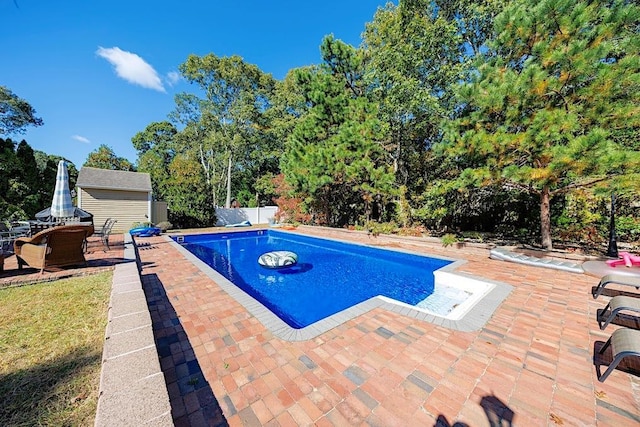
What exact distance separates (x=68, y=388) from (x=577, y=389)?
451cm

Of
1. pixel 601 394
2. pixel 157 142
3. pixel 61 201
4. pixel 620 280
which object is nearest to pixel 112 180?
pixel 61 201

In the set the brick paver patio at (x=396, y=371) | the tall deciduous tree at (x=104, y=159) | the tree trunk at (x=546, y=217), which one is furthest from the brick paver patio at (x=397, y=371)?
the tall deciduous tree at (x=104, y=159)

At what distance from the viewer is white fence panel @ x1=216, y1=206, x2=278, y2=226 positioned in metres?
19.5

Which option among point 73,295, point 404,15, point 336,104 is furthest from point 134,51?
point 73,295

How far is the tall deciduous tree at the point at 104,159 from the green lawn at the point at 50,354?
105 ft

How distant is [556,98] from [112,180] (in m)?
21.6

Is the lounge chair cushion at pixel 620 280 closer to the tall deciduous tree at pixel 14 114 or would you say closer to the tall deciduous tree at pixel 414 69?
the tall deciduous tree at pixel 414 69

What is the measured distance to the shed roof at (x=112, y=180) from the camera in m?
14.3

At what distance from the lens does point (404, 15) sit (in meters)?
12.0

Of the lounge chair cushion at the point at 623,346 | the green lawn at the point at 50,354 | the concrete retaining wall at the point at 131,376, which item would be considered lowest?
the green lawn at the point at 50,354

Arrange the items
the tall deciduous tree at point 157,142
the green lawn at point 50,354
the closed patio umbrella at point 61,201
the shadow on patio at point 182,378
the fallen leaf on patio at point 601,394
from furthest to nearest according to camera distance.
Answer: the tall deciduous tree at point 157,142 → the closed patio umbrella at point 61,201 → the fallen leaf on patio at point 601,394 → the shadow on patio at point 182,378 → the green lawn at point 50,354

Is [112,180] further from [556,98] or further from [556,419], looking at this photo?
[556,98]

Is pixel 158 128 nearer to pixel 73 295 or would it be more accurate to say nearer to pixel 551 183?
pixel 73 295

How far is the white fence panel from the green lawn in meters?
15.4
